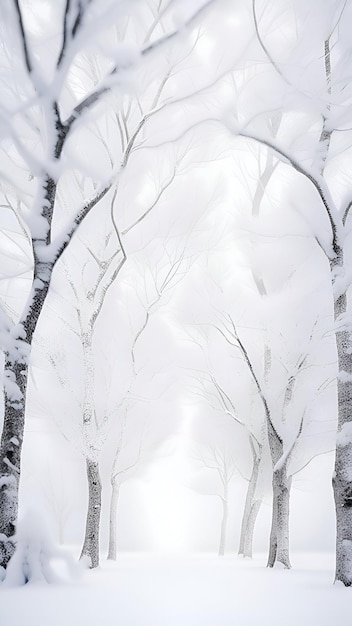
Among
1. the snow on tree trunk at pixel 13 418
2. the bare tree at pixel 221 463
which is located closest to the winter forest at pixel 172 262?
the snow on tree trunk at pixel 13 418

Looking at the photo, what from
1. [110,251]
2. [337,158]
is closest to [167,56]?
[337,158]

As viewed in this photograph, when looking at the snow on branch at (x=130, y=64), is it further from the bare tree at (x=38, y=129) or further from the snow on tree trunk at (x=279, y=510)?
the snow on tree trunk at (x=279, y=510)

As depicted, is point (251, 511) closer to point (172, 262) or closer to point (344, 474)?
point (172, 262)

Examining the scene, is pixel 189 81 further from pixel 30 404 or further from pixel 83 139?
pixel 30 404

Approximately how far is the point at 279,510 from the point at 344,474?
12.5ft

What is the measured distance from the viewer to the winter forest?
448 cm

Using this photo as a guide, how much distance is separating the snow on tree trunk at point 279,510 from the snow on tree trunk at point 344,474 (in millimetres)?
2973

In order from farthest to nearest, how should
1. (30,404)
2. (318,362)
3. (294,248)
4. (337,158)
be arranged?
1. (30,404)
2. (318,362)
3. (294,248)
4. (337,158)

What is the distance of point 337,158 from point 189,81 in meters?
2.81

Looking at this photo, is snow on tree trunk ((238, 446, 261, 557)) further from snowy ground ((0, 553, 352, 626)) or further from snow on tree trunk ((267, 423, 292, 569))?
snowy ground ((0, 553, 352, 626))

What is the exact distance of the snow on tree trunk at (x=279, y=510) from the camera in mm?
8711

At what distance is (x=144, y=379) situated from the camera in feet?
46.3

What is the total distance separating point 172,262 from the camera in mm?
10398

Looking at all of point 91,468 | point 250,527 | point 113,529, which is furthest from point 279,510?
point 113,529
